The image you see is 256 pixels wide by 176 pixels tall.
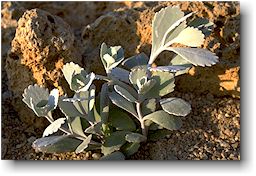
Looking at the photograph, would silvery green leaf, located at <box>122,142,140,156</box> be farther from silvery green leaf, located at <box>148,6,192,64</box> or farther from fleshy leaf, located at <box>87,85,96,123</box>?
silvery green leaf, located at <box>148,6,192,64</box>

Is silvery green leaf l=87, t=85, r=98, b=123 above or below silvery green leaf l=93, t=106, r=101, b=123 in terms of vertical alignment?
above

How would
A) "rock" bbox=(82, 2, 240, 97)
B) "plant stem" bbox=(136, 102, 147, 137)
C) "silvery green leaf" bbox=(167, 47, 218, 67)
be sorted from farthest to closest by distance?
1. "rock" bbox=(82, 2, 240, 97)
2. "plant stem" bbox=(136, 102, 147, 137)
3. "silvery green leaf" bbox=(167, 47, 218, 67)

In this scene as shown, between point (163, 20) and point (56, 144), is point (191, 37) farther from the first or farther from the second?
point (56, 144)

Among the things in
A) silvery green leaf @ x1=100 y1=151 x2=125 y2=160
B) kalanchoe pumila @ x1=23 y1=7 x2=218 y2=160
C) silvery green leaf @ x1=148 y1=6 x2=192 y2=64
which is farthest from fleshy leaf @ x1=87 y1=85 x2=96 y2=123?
silvery green leaf @ x1=148 y1=6 x2=192 y2=64

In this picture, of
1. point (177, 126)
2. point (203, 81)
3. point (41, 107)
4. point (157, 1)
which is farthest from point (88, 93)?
point (157, 1)

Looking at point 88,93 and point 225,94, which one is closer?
point 88,93

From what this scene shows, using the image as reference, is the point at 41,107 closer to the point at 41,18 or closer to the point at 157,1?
the point at 41,18

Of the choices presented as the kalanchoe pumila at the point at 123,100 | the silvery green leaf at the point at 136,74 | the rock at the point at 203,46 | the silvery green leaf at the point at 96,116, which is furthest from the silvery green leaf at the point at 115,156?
the rock at the point at 203,46
